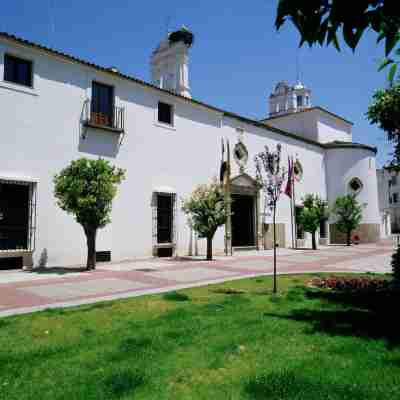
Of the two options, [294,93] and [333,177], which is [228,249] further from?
[294,93]

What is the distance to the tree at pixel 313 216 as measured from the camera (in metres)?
23.1

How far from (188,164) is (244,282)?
10669 millimetres

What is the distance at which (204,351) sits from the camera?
379cm

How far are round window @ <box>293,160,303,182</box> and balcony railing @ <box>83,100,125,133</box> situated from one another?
1571cm

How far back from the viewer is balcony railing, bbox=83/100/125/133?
1425 cm

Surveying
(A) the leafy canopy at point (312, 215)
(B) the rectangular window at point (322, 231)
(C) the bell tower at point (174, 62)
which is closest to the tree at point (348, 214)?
(B) the rectangular window at point (322, 231)

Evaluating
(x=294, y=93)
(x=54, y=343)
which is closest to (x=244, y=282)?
(x=54, y=343)

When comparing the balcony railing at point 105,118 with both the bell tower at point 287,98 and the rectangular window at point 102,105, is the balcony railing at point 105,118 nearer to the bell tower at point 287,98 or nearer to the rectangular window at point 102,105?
the rectangular window at point 102,105

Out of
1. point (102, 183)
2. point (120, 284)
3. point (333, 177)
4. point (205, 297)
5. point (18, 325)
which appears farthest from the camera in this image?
point (333, 177)

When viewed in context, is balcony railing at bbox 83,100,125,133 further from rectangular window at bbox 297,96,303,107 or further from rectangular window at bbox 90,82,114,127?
rectangular window at bbox 297,96,303,107

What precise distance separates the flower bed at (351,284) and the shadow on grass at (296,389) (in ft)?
17.6

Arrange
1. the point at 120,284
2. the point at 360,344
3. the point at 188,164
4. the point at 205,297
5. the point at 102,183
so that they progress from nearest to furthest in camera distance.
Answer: the point at 360,344 < the point at 205,297 < the point at 120,284 < the point at 102,183 < the point at 188,164

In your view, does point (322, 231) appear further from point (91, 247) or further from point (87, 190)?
point (87, 190)

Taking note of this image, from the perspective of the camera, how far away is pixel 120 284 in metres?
8.52
